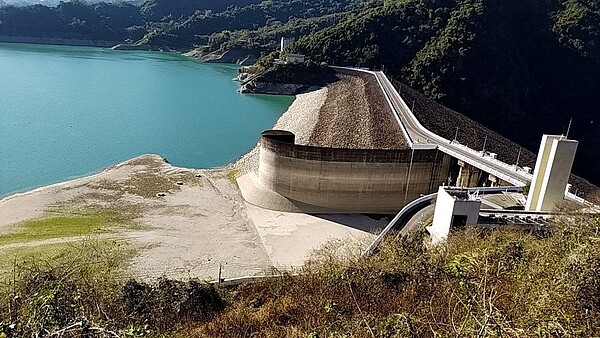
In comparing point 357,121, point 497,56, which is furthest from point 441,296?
point 497,56

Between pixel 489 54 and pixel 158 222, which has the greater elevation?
pixel 489 54

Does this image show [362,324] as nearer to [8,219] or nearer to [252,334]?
[252,334]

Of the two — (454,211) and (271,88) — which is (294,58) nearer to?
(271,88)

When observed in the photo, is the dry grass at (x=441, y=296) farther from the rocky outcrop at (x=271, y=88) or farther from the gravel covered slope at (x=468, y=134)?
the rocky outcrop at (x=271, y=88)

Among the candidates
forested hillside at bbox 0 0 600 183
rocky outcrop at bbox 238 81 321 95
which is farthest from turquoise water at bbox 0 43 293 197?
forested hillside at bbox 0 0 600 183

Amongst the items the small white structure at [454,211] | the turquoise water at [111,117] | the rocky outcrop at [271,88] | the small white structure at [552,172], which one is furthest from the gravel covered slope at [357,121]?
the small white structure at [454,211]

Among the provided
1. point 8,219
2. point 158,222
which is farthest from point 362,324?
point 8,219

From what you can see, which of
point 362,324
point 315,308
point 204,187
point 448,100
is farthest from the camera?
point 448,100
